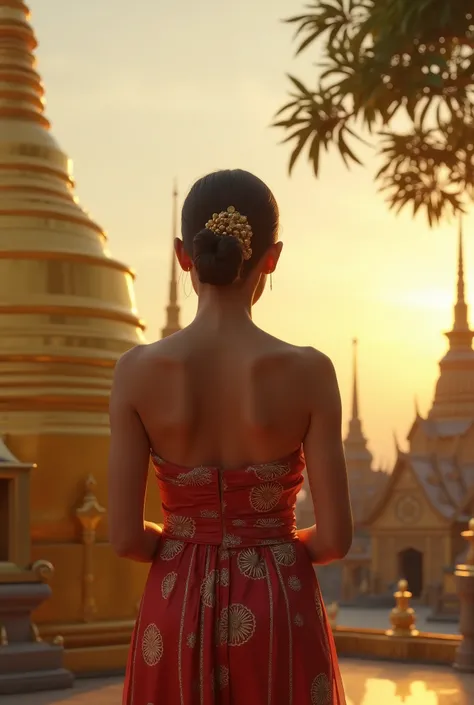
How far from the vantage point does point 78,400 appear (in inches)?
454

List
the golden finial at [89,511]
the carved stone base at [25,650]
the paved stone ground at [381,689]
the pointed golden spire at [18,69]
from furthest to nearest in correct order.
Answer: the pointed golden spire at [18,69]
the golden finial at [89,511]
the carved stone base at [25,650]
the paved stone ground at [381,689]

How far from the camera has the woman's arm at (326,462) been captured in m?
2.92

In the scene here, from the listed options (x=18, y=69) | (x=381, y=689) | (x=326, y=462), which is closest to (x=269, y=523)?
(x=326, y=462)

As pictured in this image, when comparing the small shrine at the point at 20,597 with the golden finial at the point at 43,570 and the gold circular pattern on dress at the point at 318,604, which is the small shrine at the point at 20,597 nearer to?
the golden finial at the point at 43,570

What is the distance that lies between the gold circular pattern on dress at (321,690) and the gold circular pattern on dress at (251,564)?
25 cm

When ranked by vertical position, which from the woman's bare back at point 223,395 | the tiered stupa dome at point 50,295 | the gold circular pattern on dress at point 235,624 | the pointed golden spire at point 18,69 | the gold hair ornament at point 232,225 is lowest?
the gold circular pattern on dress at point 235,624

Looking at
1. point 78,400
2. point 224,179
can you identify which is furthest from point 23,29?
point 224,179

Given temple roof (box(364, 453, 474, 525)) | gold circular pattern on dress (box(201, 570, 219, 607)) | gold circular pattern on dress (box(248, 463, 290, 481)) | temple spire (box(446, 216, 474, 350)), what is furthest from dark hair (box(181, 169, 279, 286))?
temple spire (box(446, 216, 474, 350))

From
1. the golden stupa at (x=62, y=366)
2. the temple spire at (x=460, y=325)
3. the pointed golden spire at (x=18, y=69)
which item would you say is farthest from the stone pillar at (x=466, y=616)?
the temple spire at (x=460, y=325)

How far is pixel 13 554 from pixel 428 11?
5025 millimetres

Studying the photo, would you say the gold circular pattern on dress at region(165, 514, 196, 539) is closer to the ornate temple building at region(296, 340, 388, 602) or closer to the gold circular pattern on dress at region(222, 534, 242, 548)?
the gold circular pattern on dress at region(222, 534, 242, 548)

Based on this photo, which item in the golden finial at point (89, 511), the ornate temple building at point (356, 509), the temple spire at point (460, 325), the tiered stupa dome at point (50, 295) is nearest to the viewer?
the golden finial at point (89, 511)

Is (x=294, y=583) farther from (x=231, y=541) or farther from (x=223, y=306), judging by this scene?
(x=223, y=306)

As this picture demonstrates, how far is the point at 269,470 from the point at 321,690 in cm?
48
